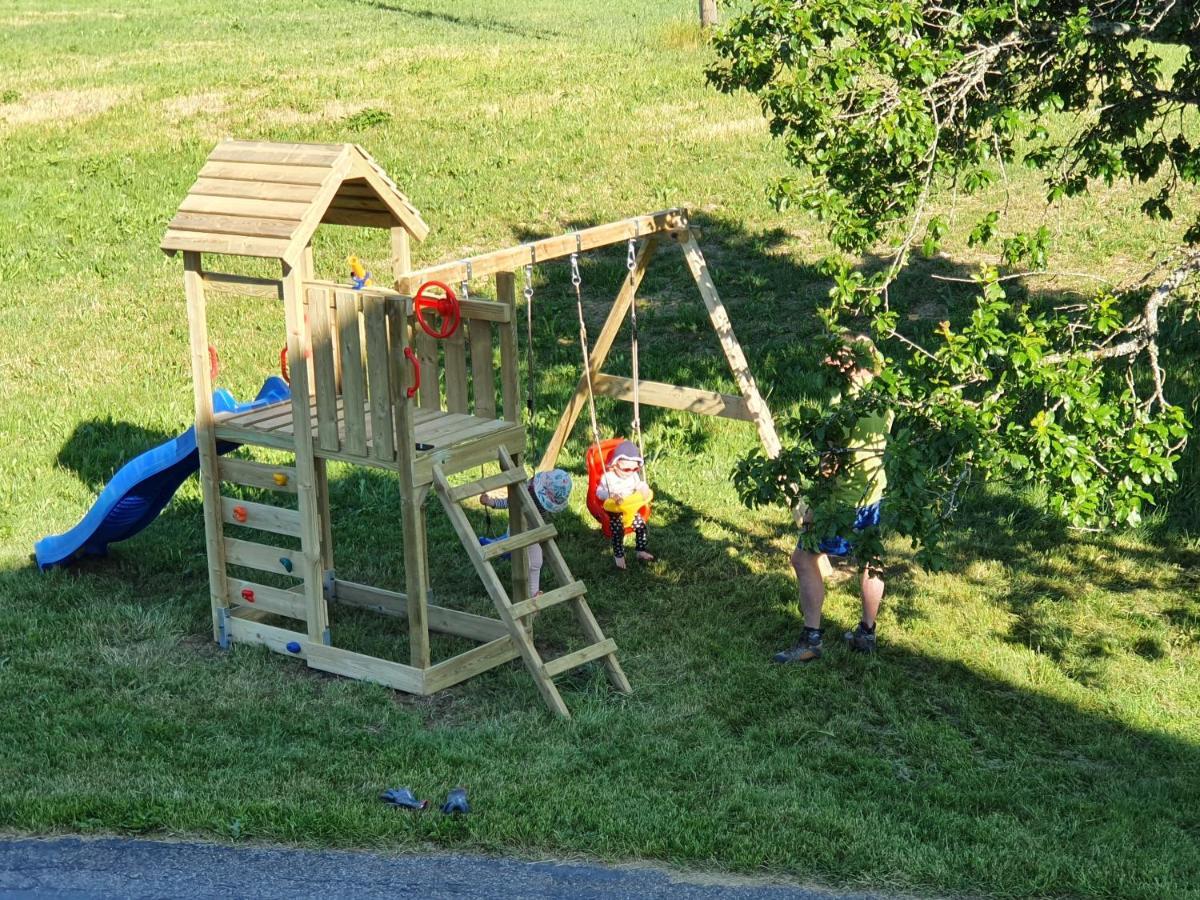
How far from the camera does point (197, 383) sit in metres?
7.93

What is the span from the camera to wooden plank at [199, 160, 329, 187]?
24.4ft

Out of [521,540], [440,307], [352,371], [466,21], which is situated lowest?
[521,540]

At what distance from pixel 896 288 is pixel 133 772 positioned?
9.26 metres

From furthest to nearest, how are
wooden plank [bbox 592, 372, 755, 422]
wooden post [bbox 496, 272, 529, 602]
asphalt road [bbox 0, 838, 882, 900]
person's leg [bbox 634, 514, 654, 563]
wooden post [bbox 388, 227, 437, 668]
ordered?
wooden plank [bbox 592, 372, 755, 422] → person's leg [bbox 634, 514, 654, 563] → wooden post [bbox 496, 272, 529, 602] → wooden post [bbox 388, 227, 437, 668] → asphalt road [bbox 0, 838, 882, 900]

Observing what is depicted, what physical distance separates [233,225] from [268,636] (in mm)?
2303

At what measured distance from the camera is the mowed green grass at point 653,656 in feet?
19.9

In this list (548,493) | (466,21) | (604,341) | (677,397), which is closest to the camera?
(548,493)

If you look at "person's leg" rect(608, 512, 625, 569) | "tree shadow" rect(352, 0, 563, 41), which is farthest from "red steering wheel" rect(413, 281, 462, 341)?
"tree shadow" rect(352, 0, 563, 41)

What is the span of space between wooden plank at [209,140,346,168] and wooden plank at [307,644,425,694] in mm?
2618

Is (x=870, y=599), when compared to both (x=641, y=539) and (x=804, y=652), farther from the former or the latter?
(x=641, y=539)

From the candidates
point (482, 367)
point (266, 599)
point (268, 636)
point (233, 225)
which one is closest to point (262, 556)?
point (266, 599)

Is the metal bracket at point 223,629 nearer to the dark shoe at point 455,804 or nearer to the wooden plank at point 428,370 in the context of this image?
the wooden plank at point 428,370

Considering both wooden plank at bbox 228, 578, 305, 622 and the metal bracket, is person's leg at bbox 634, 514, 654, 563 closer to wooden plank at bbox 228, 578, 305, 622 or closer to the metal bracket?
wooden plank at bbox 228, 578, 305, 622

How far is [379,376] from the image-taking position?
7.23 m
